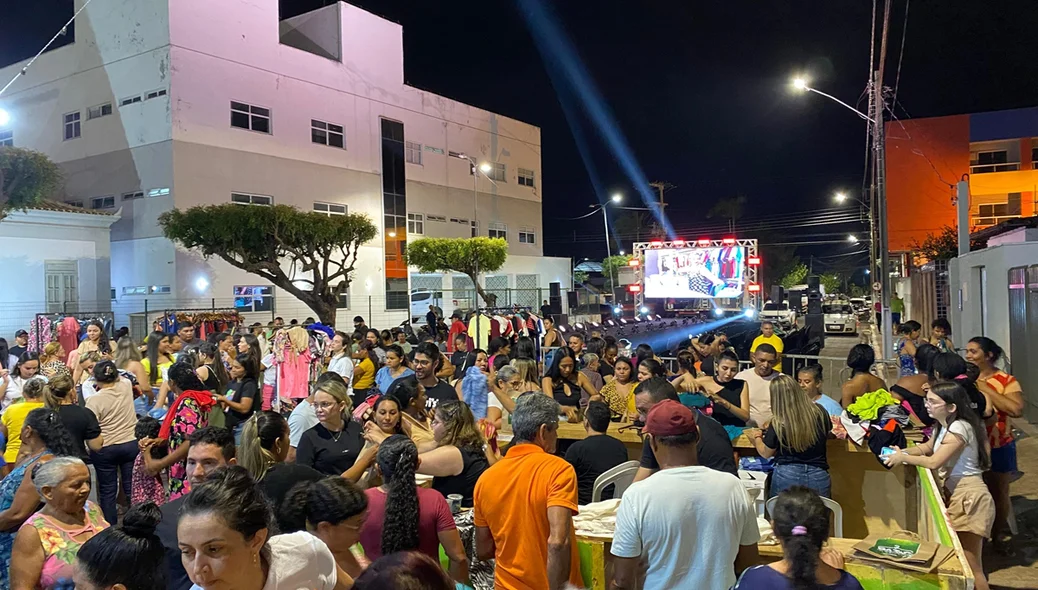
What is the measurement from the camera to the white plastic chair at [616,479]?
4793mm

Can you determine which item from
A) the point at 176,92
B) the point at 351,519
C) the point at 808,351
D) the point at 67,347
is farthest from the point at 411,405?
the point at 176,92

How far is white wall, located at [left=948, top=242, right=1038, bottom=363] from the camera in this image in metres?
12.1

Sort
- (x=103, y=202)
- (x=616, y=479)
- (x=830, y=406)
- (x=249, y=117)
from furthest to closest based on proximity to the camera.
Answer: (x=249, y=117) → (x=103, y=202) → (x=830, y=406) → (x=616, y=479)

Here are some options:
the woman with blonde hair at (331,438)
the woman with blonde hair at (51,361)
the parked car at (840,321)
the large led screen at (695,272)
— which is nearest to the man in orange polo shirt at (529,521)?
the woman with blonde hair at (331,438)

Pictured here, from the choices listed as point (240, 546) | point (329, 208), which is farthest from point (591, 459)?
point (329, 208)

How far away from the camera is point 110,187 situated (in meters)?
27.4

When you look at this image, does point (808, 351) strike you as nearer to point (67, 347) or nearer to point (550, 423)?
point (550, 423)

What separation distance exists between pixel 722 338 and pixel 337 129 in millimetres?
25327

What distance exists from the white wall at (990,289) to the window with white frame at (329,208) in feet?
76.8

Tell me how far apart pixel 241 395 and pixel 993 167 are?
1563 inches

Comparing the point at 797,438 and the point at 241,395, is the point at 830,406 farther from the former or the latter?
the point at 241,395

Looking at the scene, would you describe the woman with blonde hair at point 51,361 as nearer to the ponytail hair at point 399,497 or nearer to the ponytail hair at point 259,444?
the ponytail hair at point 259,444

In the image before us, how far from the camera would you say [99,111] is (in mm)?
27766

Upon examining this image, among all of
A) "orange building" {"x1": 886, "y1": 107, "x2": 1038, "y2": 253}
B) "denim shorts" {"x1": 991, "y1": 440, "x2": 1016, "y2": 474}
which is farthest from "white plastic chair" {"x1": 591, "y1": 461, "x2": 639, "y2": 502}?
"orange building" {"x1": 886, "y1": 107, "x2": 1038, "y2": 253}
